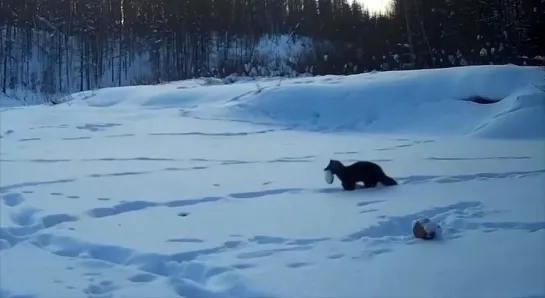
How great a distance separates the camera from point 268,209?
4.91 m

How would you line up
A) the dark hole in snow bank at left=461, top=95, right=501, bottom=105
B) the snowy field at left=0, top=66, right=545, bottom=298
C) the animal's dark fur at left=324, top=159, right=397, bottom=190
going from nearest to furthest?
the snowy field at left=0, top=66, right=545, bottom=298, the animal's dark fur at left=324, top=159, right=397, bottom=190, the dark hole in snow bank at left=461, top=95, right=501, bottom=105

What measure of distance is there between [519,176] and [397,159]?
71.6 inches

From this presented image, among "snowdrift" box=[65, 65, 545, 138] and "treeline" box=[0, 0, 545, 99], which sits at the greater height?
"treeline" box=[0, 0, 545, 99]

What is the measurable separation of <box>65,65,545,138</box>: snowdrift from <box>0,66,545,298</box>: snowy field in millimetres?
101

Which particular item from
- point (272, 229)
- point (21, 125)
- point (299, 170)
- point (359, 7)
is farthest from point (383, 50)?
point (272, 229)

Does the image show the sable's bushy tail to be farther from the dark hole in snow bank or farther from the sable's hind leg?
the dark hole in snow bank

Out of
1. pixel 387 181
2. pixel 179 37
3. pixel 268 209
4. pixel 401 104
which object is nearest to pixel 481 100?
pixel 401 104

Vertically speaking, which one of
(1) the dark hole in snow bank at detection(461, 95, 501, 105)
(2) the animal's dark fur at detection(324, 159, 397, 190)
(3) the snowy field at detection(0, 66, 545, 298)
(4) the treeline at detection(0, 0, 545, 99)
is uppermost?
(4) the treeline at detection(0, 0, 545, 99)

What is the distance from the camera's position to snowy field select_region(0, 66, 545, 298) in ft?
10.4

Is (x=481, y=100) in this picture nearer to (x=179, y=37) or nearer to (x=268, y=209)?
(x=268, y=209)

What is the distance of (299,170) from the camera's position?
22.8 feet

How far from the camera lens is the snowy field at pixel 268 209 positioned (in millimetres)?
3184

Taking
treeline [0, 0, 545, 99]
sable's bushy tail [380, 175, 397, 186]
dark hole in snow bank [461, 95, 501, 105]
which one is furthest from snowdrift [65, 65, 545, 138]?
treeline [0, 0, 545, 99]

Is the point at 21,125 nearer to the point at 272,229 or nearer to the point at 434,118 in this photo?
the point at 434,118
